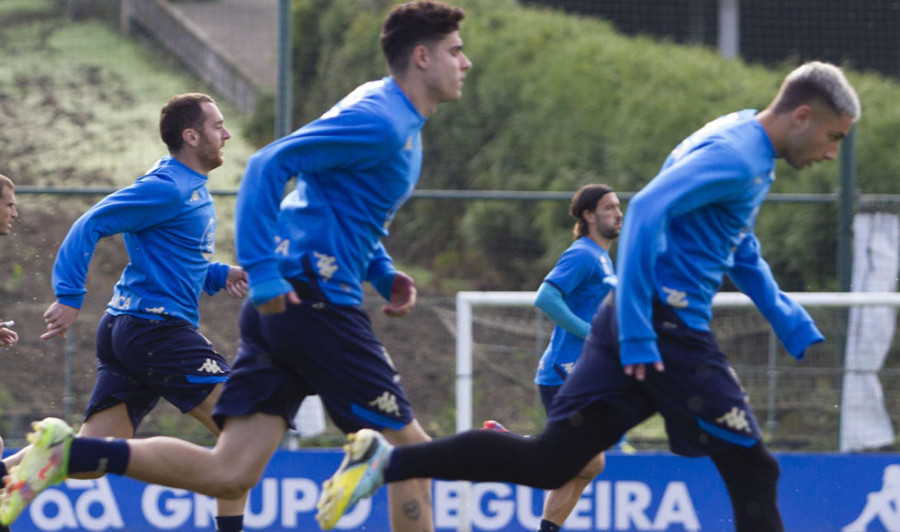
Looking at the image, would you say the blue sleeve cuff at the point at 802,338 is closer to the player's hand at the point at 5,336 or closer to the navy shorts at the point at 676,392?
the navy shorts at the point at 676,392

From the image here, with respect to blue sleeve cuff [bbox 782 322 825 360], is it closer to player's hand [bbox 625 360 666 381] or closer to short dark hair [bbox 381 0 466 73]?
player's hand [bbox 625 360 666 381]

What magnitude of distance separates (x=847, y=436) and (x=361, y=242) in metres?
5.71

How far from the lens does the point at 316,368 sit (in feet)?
14.1

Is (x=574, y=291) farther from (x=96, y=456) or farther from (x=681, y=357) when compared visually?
(x=96, y=456)

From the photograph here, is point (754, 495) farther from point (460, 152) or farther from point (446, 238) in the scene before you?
point (460, 152)

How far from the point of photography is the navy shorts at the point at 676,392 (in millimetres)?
4305

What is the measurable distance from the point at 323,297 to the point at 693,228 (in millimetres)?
1328

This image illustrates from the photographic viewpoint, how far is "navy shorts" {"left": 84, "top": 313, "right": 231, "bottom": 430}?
558 cm

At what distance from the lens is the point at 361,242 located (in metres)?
4.45

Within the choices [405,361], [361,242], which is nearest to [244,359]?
[361,242]

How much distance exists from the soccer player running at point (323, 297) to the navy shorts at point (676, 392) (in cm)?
68

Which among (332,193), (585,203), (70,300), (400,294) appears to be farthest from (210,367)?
Result: (585,203)

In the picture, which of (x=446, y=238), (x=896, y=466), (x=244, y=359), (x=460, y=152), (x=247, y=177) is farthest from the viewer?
(x=460, y=152)

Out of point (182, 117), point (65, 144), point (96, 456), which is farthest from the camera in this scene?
point (65, 144)
